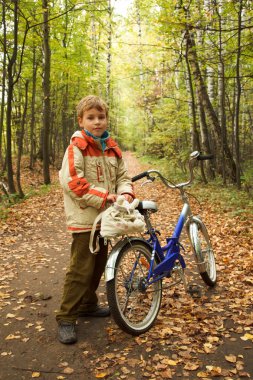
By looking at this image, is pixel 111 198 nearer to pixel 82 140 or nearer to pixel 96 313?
pixel 82 140

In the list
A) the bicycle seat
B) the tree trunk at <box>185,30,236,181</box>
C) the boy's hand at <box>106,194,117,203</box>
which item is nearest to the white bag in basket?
the boy's hand at <box>106,194,117,203</box>

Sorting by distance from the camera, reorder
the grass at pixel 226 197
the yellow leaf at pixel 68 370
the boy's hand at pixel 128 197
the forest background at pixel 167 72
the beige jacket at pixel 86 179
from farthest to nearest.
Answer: the forest background at pixel 167 72 < the grass at pixel 226 197 < the boy's hand at pixel 128 197 < the beige jacket at pixel 86 179 < the yellow leaf at pixel 68 370

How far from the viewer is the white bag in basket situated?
2902 mm

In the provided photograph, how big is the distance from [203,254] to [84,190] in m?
2.10

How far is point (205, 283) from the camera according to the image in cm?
446

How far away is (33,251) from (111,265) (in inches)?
153

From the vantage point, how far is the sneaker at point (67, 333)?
3.19 m

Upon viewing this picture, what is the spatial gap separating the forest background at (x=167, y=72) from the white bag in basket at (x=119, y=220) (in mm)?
5036

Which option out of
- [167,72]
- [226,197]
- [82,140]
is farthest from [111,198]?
[167,72]

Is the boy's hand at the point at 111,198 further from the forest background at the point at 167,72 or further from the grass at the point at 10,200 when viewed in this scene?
the grass at the point at 10,200

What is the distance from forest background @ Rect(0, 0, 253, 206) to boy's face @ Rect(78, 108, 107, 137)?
14.8ft

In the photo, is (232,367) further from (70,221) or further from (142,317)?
(70,221)

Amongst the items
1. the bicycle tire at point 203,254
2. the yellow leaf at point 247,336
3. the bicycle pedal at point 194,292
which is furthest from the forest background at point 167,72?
the yellow leaf at point 247,336

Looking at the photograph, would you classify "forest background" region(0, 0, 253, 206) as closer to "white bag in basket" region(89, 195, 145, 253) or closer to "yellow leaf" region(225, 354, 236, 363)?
"white bag in basket" region(89, 195, 145, 253)
